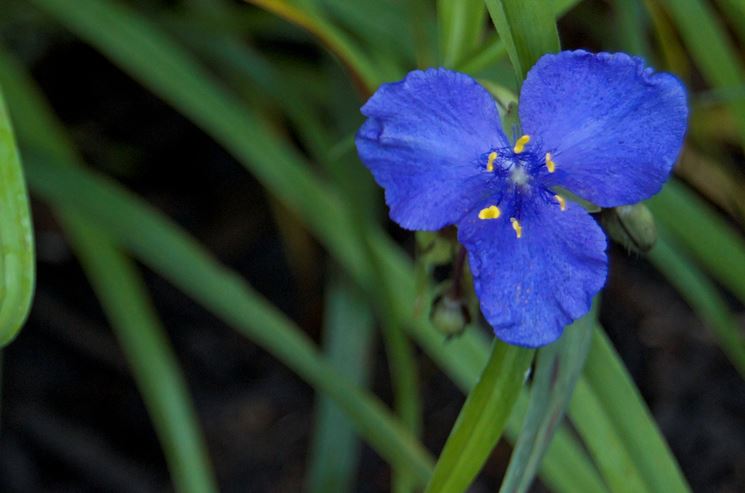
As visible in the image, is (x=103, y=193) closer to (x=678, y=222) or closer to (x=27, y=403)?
(x=27, y=403)

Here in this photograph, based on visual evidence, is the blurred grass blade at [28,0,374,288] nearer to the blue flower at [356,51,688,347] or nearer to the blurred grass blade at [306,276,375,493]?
the blurred grass blade at [306,276,375,493]

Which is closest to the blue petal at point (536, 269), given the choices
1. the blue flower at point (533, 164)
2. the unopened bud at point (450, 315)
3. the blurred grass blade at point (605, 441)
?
the blue flower at point (533, 164)

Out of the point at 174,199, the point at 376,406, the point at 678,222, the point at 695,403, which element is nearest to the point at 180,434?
the point at 376,406

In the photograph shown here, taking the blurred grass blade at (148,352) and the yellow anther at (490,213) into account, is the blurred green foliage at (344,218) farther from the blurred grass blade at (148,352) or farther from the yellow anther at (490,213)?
the yellow anther at (490,213)

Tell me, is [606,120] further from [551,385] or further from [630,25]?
[630,25]

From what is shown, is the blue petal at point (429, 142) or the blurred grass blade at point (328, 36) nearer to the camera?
the blue petal at point (429, 142)

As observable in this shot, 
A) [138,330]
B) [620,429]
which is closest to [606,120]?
[620,429]
